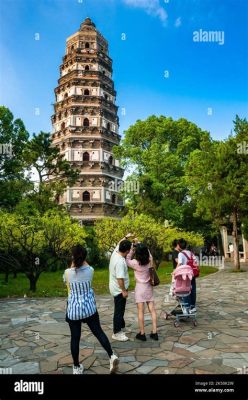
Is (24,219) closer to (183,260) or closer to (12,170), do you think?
(183,260)

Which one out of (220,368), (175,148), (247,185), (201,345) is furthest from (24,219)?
(175,148)

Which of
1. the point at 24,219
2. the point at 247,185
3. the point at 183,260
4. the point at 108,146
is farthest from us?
the point at 108,146

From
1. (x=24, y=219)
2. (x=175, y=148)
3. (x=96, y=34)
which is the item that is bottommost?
(x=24, y=219)

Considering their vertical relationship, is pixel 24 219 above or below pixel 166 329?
above

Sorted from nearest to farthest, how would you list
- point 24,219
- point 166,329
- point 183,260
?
point 166,329 < point 183,260 < point 24,219

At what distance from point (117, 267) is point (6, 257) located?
943 cm

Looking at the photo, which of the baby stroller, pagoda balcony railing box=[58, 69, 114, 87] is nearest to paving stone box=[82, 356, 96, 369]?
the baby stroller

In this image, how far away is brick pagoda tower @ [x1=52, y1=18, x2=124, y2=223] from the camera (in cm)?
3731

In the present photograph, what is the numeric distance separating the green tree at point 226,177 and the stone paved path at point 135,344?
37.8 feet

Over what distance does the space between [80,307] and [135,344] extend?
196cm

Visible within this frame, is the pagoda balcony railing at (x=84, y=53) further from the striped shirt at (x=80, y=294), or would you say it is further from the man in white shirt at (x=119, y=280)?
the striped shirt at (x=80, y=294)

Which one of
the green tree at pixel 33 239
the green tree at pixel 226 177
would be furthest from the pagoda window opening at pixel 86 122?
the green tree at pixel 33 239

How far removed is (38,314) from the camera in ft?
30.5

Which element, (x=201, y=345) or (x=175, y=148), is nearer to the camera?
(x=201, y=345)
